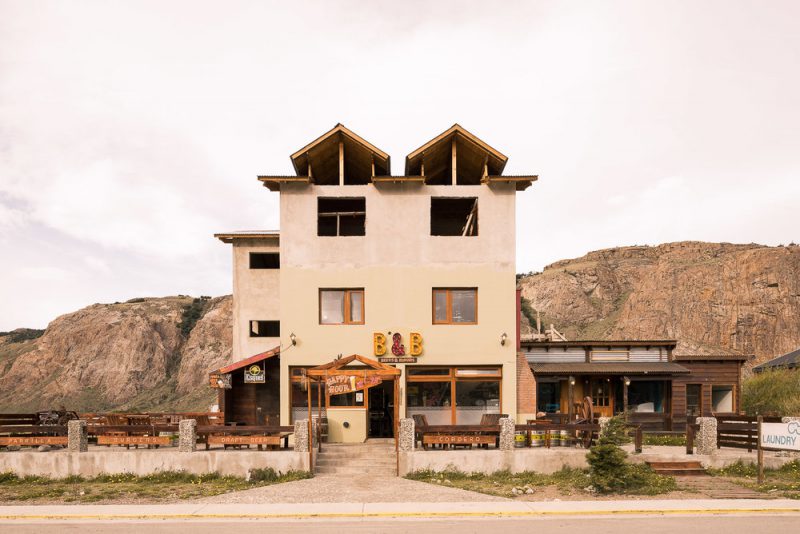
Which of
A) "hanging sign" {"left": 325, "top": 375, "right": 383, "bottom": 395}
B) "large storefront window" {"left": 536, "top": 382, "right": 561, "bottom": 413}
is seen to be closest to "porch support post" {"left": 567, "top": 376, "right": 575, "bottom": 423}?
"large storefront window" {"left": 536, "top": 382, "right": 561, "bottom": 413}

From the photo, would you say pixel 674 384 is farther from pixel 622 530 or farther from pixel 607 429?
pixel 622 530

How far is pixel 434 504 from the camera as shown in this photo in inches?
490

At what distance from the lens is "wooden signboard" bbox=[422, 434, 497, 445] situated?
16547mm

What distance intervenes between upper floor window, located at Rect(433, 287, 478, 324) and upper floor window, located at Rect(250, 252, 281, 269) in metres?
9.84

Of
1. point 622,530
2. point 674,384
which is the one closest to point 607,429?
point 622,530

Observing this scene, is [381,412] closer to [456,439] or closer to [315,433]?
[315,433]

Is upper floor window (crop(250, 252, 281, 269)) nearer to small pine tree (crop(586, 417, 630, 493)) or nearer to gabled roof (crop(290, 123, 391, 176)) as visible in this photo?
gabled roof (crop(290, 123, 391, 176))

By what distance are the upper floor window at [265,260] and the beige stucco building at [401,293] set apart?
623 centimetres

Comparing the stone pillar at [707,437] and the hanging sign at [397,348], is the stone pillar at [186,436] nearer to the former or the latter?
the hanging sign at [397,348]

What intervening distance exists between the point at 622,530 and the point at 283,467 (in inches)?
381

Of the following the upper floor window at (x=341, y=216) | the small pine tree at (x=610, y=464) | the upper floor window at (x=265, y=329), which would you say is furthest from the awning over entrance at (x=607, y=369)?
the upper floor window at (x=265, y=329)

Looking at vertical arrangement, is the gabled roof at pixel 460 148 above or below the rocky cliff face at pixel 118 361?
above

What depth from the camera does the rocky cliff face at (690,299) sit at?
77.2 m

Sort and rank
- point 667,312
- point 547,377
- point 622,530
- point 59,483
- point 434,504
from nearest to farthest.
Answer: point 622,530 < point 434,504 < point 59,483 < point 547,377 < point 667,312
